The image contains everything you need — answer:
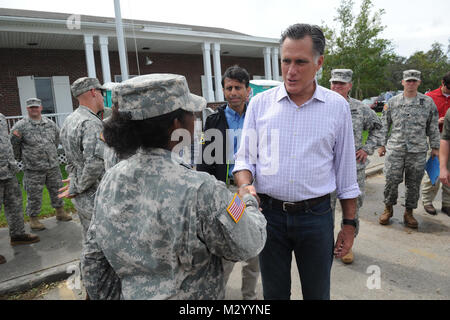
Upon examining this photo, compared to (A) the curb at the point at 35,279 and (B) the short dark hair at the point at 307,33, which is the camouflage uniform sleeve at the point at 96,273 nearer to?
(B) the short dark hair at the point at 307,33

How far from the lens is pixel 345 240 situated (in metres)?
1.99

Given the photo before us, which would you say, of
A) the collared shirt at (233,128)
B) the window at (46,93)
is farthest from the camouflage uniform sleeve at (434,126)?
the window at (46,93)

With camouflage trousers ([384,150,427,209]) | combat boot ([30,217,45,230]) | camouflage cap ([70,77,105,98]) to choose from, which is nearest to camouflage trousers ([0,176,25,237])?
combat boot ([30,217,45,230])

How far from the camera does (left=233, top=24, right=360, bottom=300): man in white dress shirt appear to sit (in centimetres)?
187

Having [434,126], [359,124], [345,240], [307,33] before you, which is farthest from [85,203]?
[434,126]

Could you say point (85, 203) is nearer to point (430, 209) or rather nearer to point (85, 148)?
point (85, 148)

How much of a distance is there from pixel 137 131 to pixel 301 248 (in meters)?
1.29

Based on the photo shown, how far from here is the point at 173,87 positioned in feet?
4.13

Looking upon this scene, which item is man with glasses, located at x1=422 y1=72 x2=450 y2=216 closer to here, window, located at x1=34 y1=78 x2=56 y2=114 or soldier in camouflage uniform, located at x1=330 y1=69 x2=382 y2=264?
soldier in camouflage uniform, located at x1=330 y1=69 x2=382 y2=264

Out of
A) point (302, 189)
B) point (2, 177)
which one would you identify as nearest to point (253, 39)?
point (2, 177)

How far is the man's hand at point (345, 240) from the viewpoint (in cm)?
198

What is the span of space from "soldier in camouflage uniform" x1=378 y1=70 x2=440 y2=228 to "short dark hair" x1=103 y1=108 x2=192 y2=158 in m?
4.09

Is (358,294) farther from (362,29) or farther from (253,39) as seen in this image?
(362,29)
